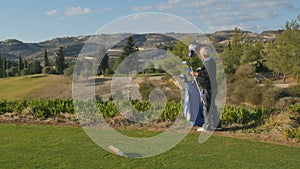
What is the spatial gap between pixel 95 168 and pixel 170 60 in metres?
8.57

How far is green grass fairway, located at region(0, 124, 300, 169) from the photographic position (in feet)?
21.7

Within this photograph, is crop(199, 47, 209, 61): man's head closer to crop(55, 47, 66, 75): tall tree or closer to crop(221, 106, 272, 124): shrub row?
crop(221, 106, 272, 124): shrub row

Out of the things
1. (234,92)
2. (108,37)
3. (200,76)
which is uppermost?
(108,37)

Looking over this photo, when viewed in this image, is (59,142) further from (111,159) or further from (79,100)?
(79,100)

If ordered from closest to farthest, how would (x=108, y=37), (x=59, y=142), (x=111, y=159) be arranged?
(x=111, y=159)
(x=59, y=142)
(x=108, y=37)

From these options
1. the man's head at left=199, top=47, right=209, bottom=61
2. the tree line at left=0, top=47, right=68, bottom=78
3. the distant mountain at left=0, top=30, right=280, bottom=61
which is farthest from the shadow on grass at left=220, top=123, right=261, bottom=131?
the tree line at left=0, top=47, right=68, bottom=78

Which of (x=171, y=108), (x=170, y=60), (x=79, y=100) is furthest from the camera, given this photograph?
(x=170, y=60)

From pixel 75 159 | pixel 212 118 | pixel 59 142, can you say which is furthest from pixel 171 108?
pixel 75 159

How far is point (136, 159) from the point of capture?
6.93 meters

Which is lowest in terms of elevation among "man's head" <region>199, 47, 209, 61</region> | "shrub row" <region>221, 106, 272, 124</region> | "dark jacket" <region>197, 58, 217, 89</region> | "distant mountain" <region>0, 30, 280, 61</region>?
"shrub row" <region>221, 106, 272, 124</region>

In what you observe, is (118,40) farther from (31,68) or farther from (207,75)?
(31,68)

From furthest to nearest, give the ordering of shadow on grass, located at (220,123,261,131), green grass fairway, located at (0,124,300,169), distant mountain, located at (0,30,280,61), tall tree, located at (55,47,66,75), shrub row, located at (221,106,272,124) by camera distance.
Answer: tall tree, located at (55,47,66,75) < shrub row, located at (221,106,272,124) < shadow on grass, located at (220,123,261,131) < distant mountain, located at (0,30,280,61) < green grass fairway, located at (0,124,300,169)

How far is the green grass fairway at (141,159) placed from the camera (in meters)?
6.61

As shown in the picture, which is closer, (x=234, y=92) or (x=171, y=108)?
(x=171, y=108)
